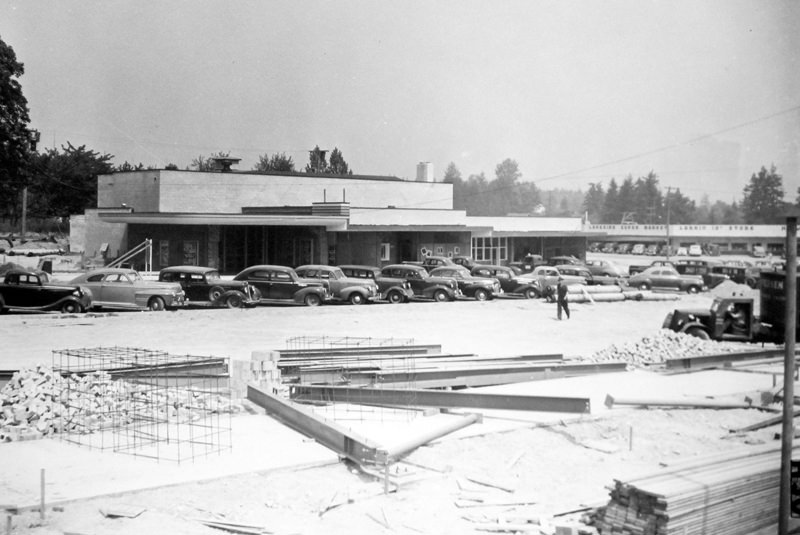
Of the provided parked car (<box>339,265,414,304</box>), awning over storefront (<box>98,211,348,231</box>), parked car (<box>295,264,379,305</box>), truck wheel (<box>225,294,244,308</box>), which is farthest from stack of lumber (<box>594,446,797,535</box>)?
awning over storefront (<box>98,211,348,231</box>)

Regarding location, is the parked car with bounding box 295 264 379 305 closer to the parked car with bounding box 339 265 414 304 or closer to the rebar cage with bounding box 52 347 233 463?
the parked car with bounding box 339 265 414 304

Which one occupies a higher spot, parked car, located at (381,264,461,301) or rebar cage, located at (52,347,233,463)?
parked car, located at (381,264,461,301)

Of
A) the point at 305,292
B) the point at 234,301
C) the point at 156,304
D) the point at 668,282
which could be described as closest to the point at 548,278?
the point at 668,282

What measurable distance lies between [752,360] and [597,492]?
455 inches

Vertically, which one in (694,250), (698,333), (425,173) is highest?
(425,173)

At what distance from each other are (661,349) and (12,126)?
680 inches

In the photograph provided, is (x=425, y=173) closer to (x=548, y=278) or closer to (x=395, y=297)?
(x=548, y=278)

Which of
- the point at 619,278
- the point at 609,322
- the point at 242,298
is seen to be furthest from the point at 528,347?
the point at 619,278

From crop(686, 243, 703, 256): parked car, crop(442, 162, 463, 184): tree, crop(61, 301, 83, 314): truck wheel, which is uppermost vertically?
crop(442, 162, 463, 184): tree

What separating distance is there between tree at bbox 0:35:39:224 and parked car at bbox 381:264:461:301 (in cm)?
1482

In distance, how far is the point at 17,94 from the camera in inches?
760

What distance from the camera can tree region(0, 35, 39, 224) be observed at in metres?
18.8

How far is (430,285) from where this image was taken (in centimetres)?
3086

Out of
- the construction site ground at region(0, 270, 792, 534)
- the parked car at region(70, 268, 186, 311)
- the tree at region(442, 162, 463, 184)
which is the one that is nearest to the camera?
the construction site ground at region(0, 270, 792, 534)
